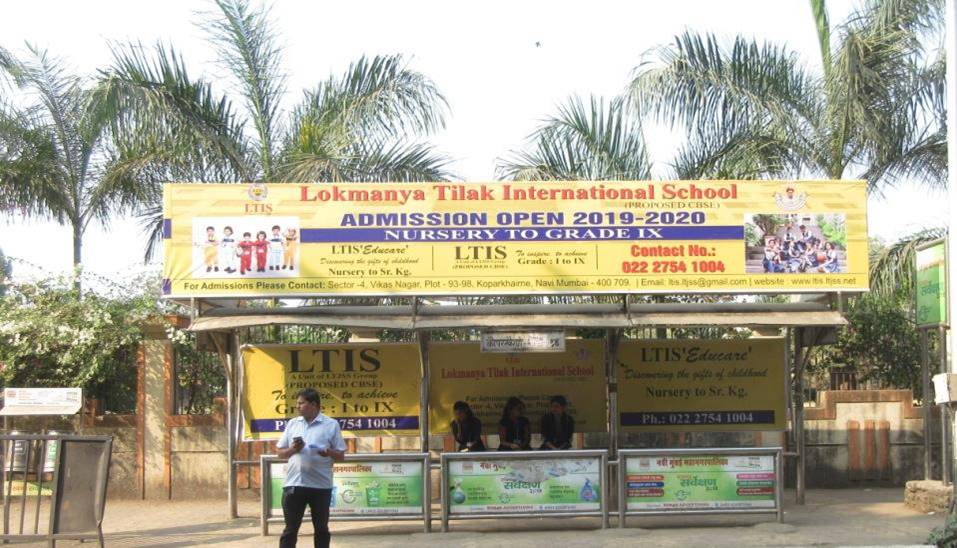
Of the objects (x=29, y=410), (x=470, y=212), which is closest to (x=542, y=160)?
(x=470, y=212)

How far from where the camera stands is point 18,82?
58.7 ft

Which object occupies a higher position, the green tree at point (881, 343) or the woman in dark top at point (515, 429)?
the green tree at point (881, 343)

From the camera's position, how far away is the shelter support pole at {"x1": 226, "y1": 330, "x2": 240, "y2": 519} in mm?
12414

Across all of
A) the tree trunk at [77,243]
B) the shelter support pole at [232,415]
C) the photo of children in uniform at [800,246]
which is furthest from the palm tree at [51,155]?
the photo of children in uniform at [800,246]

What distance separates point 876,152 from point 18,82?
13871 mm

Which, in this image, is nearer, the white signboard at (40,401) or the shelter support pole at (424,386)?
the shelter support pole at (424,386)

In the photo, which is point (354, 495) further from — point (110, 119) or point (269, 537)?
point (110, 119)

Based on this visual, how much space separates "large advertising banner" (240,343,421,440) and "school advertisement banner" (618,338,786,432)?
9.19ft

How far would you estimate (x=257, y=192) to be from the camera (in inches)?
462

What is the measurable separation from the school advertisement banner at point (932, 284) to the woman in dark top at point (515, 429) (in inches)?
191

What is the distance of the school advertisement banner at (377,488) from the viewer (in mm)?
11102

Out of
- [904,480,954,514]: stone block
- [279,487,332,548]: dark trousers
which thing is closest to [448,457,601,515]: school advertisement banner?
[279,487,332,548]: dark trousers

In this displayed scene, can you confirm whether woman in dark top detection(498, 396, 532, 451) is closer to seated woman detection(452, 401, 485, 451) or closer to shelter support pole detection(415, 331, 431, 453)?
seated woman detection(452, 401, 485, 451)

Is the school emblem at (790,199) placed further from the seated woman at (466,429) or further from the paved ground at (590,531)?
the seated woman at (466,429)
